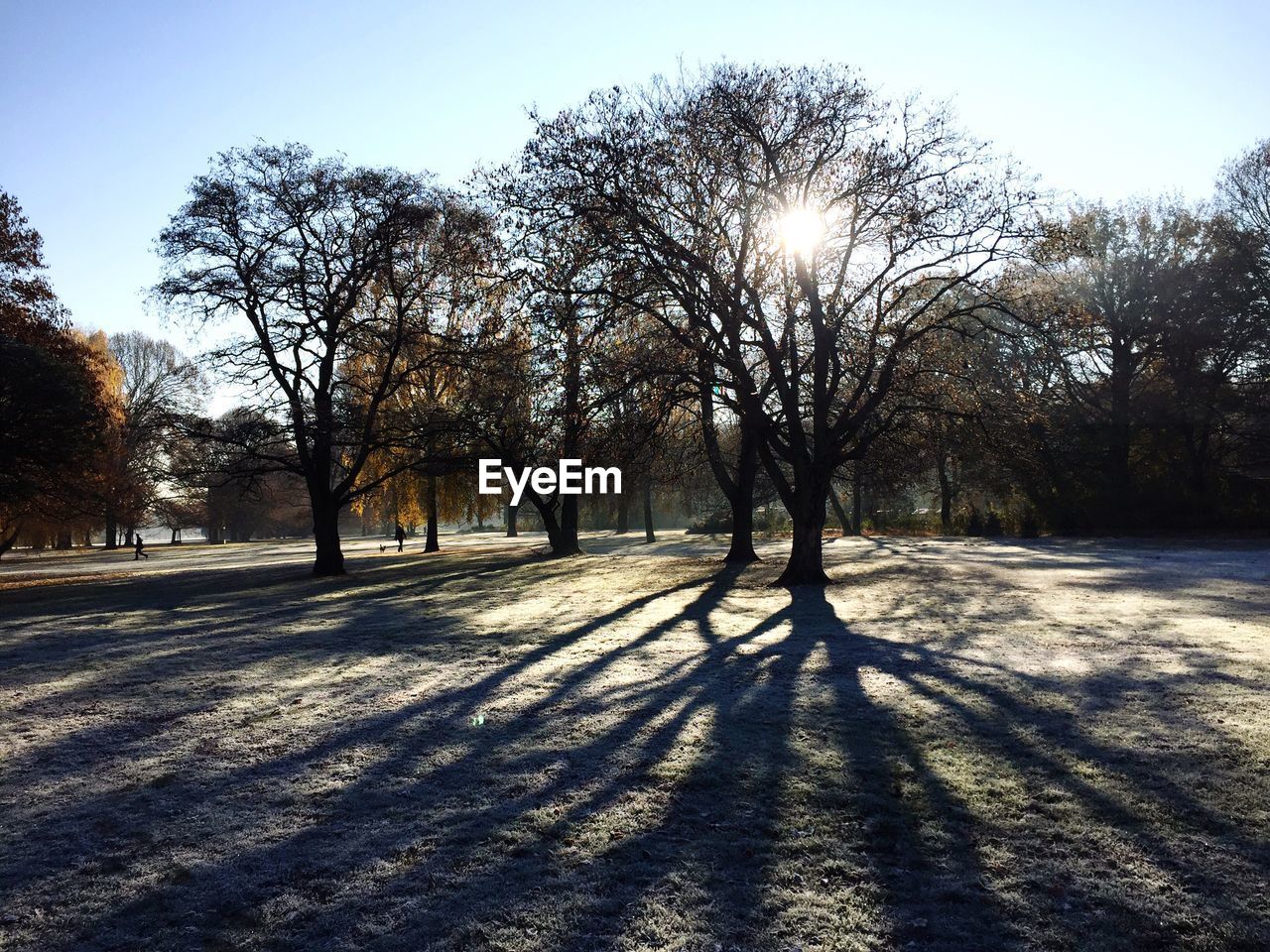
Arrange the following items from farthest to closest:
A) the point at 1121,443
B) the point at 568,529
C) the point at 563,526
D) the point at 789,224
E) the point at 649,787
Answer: the point at 1121,443, the point at 563,526, the point at 568,529, the point at 789,224, the point at 649,787

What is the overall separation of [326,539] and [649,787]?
74.0 feet

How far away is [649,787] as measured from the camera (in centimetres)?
523

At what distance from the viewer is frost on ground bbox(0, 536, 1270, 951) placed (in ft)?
12.0

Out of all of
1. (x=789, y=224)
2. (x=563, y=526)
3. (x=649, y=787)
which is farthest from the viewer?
(x=563, y=526)

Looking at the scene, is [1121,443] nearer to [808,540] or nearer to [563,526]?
[808,540]

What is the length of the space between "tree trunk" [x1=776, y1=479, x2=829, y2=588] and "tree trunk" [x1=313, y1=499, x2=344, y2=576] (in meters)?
14.8

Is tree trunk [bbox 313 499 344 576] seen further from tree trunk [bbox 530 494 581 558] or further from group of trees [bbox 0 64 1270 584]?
tree trunk [bbox 530 494 581 558]

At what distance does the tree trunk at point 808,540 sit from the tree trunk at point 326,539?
14.8 m

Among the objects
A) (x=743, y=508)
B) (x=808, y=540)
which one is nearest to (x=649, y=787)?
(x=808, y=540)

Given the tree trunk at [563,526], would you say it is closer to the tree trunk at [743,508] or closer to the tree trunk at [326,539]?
the tree trunk at [326,539]

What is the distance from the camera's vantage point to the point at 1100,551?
25422 millimetres

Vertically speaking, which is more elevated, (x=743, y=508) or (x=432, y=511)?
(x=432, y=511)

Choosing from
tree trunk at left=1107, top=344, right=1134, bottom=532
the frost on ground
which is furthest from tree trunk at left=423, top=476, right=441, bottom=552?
tree trunk at left=1107, top=344, right=1134, bottom=532

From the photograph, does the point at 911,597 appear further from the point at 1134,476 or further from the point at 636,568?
the point at 1134,476
